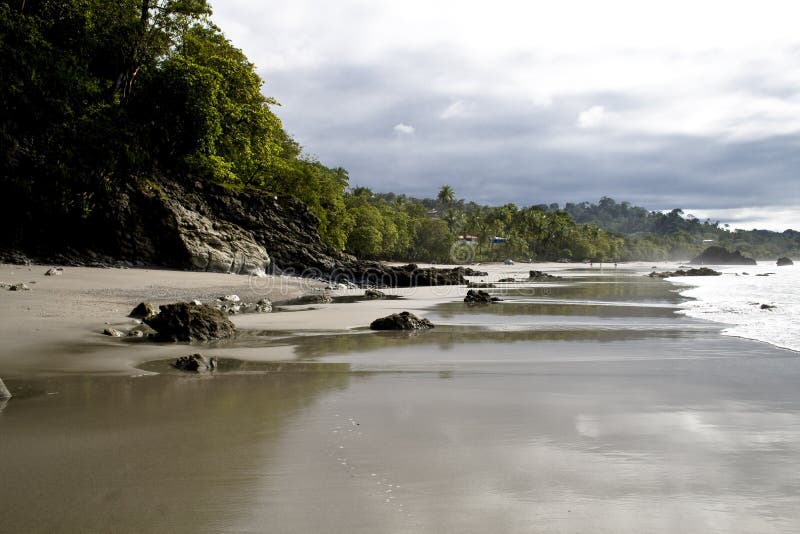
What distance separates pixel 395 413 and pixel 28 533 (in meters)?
3.21

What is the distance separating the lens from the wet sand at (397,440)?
3.18 m

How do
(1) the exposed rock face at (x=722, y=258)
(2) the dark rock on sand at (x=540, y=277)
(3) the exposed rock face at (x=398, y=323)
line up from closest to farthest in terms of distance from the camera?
(3) the exposed rock face at (x=398, y=323), (2) the dark rock on sand at (x=540, y=277), (1) the exposed rock face at (x=722, y=258)

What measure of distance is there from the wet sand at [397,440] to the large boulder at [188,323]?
2.65ft

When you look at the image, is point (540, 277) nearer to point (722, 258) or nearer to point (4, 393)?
point (4, 393)

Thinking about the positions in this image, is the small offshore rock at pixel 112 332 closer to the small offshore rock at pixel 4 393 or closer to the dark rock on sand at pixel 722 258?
the small offshore rock at pixel 4 393

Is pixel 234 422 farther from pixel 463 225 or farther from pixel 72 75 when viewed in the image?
pixel 463 225

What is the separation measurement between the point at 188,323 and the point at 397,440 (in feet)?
22.0

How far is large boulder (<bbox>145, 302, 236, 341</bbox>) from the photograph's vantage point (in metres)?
9.86

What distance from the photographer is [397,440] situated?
4.56 meters

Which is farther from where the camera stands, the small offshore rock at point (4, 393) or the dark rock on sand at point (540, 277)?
the dark rock on sand at point (540, 277)

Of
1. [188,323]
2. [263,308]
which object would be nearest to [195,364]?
[188,323]

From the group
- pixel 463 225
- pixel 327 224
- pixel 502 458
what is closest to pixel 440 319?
pixel 502 458

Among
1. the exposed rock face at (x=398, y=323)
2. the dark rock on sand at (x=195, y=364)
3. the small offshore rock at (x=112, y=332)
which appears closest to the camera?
the dark rock on sand at (x=195, y=364)

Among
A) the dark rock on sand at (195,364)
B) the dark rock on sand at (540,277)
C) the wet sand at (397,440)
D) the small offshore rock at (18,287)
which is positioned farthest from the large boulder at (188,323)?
the dark rock on sand at (540,277)
